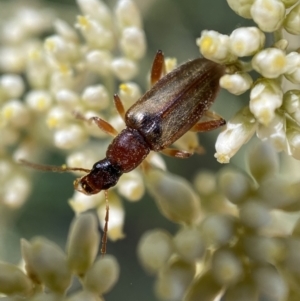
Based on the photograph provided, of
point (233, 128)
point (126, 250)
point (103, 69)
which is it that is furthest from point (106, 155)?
point (233, 128)

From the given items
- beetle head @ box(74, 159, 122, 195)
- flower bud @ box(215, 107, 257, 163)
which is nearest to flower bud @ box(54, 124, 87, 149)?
beetle head @ box(74, 159, 122, 195)

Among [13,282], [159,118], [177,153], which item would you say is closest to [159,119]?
[159,118]

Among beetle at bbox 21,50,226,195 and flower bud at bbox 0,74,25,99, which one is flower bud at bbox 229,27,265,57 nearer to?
beetle at bbox 21,50,226,195

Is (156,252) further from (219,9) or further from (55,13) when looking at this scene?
(55,13)

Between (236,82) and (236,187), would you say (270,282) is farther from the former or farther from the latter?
(236,82)

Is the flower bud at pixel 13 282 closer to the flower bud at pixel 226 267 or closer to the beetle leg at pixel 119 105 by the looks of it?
the flower bud at pixel 226 267
